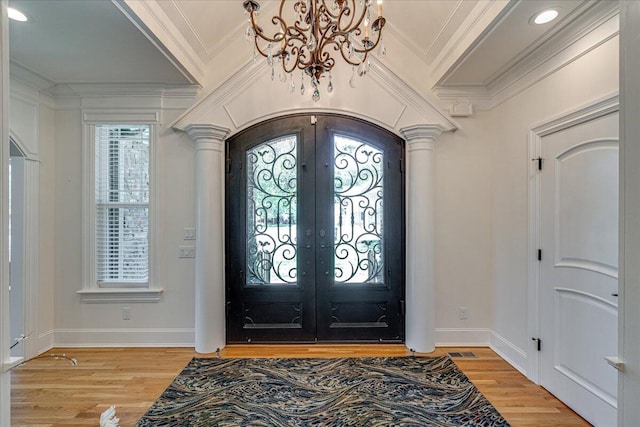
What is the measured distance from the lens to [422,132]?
10.8ft

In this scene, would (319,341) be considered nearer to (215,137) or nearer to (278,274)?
(278,274)

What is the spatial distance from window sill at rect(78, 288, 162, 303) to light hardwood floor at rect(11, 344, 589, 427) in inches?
19.9

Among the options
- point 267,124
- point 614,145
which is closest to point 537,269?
point 614,145

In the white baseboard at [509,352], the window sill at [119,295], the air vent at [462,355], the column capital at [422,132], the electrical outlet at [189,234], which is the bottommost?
the air vent at [462,355]

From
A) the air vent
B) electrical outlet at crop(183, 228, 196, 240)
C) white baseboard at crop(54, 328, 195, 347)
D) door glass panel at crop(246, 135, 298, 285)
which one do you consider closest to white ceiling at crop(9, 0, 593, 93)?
door glass panel at crop(246, 135, 298, 285)

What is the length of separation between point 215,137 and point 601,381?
144 inches

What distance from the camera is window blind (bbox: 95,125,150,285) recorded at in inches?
137

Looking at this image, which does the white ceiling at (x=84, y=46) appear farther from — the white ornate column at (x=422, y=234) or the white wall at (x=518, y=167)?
the white wall at (x=518, y=167)

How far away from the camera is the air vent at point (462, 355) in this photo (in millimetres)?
3206

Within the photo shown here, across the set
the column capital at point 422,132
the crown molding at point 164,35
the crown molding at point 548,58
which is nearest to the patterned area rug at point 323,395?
the column capital at point 422,132

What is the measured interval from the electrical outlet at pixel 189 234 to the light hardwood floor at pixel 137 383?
1161mm

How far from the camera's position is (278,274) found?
3.49 meters

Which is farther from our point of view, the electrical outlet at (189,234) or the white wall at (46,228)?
the electrical outlet at (189,234)

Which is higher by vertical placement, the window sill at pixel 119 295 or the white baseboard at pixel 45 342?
the window sill at pixel 119 295
